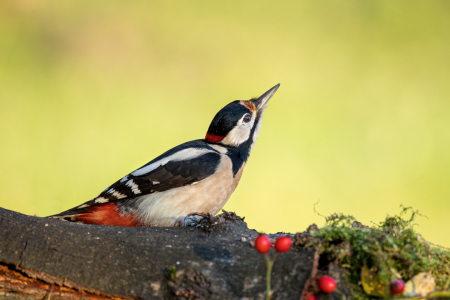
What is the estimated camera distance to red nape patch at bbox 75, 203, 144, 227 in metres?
2.89

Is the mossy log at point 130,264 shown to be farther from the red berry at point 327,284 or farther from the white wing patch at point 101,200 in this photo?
the white wing patch at point 101,200

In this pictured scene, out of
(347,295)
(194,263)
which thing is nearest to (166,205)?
(194,263)

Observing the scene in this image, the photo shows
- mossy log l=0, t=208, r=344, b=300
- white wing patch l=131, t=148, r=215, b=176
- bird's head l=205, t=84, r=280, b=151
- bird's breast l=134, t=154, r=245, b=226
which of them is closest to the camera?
mossy log l=0, t=208, r=344, b=300

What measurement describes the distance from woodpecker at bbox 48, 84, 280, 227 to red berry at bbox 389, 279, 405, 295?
1525mm

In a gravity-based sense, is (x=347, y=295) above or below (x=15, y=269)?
above

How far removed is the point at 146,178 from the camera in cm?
296

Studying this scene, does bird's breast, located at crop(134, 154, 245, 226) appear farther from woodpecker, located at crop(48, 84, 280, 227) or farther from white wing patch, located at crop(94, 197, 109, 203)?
white wing patch, located at crop(94, 197, 109, 203)

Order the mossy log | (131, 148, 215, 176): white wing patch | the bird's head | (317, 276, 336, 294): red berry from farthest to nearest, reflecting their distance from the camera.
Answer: the bird's head < (131, 148, 215, 176): white wing patch < the mossy log < (317, 276, 336, 294): red berry

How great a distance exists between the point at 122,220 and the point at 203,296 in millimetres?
1487

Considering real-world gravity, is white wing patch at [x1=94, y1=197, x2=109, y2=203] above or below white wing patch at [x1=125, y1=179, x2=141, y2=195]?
below

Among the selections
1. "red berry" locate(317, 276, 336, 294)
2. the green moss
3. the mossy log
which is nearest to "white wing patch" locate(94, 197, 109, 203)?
the mossy log

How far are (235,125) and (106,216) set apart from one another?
1158 mm

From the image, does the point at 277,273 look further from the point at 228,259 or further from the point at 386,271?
the point at 386,271

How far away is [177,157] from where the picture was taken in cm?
300
